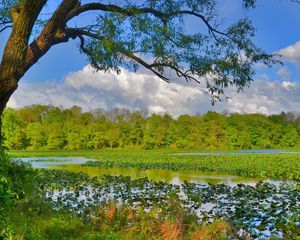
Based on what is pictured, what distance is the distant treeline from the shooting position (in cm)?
7106

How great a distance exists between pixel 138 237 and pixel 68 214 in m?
2.87

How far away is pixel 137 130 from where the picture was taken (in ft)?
247

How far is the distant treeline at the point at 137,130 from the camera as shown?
233 feet

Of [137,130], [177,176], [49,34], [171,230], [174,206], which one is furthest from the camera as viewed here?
[137,130]

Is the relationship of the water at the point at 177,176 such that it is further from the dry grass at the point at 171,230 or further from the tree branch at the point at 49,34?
the tree branch at the point at 49,34

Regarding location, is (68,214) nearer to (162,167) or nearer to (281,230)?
(281,230)

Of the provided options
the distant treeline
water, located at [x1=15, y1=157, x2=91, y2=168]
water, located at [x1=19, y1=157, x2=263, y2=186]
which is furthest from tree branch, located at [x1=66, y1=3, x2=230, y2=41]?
the distant treeline

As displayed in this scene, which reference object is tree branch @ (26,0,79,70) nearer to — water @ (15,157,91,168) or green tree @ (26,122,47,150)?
water @ (15,157,91,168)

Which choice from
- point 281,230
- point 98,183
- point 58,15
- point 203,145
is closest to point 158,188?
point 98,183

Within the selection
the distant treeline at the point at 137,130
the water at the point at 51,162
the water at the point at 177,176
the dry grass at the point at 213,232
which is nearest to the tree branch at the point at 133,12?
the dry grass at the point at 213,232

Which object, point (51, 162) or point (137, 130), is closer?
point (51, 162)

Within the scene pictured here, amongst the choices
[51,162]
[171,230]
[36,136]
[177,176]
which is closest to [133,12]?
[171,230]

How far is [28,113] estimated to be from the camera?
82562 mm

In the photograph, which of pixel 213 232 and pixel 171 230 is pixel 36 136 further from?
pixel 213 232
